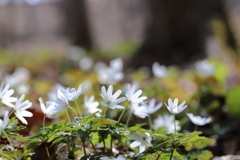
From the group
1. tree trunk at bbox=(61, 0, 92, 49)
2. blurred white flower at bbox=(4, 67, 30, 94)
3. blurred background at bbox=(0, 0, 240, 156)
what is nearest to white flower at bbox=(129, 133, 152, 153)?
blurred background at bbox=(0, 0, 240, 156)

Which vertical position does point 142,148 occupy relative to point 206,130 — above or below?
above

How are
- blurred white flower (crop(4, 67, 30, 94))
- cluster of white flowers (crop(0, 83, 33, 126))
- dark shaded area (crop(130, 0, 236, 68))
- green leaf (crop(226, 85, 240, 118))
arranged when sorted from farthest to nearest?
dark shaded area (crop(130, 0, 236, 68)) < blurred white flower (crop(4, 67, 30, 94)) < green leaf (crop(226, 85, 240, 118)) < cluster of white flowers (crop(0, 83, 33, 126))

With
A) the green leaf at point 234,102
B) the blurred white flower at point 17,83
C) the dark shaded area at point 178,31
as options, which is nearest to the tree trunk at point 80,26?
the dark shaded area at point 178,31

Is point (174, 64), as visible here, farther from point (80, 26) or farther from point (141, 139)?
point (80, 26)

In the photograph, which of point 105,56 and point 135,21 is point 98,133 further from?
point 135,21

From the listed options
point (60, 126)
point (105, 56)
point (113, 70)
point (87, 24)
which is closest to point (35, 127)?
point (113, 70)

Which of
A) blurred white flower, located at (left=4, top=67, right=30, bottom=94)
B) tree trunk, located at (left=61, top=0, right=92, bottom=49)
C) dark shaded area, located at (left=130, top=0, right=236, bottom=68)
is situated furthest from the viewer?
tree trunk, located at (left=61, top=0, right=92, bottom=49)

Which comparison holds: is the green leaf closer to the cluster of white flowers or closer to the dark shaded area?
the cluster of white flowers

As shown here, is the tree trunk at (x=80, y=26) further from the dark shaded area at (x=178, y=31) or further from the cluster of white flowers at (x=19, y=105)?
the cluster of white flowers at (x=19, y=105)
